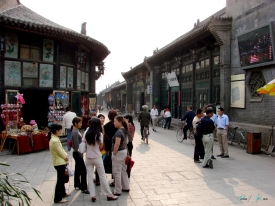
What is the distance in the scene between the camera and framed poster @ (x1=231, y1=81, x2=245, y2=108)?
34.7ft

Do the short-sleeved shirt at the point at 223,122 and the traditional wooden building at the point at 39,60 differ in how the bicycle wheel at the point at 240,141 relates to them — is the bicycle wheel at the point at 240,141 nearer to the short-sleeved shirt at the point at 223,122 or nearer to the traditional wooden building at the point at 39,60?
the short-sleeved shirt at the point at 223,122

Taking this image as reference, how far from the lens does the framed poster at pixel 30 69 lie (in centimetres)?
1059

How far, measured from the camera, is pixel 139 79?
27641mm

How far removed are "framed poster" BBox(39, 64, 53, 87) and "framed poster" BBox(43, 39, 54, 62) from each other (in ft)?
1.07

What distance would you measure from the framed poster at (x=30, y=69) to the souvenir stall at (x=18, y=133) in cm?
131

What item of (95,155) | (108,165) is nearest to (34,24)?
(108,165)

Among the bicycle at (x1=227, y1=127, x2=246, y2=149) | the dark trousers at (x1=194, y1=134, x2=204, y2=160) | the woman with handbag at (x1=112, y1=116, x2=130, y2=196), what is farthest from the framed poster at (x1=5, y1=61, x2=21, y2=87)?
the bicycle at (x1=227, y1=127, x2=246, y2=149)

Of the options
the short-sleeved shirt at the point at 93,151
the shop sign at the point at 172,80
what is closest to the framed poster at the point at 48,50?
the short-sleeved shirt at the point at 93,151

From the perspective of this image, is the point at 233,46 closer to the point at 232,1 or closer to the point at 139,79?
the point at 232,1

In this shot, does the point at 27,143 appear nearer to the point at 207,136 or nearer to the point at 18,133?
the point at 18,133

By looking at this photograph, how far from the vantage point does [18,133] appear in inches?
355

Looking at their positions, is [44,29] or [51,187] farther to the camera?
[44,29]

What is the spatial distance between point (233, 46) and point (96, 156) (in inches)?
359

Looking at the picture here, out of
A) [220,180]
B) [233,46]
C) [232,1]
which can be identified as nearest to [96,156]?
[220,180]
